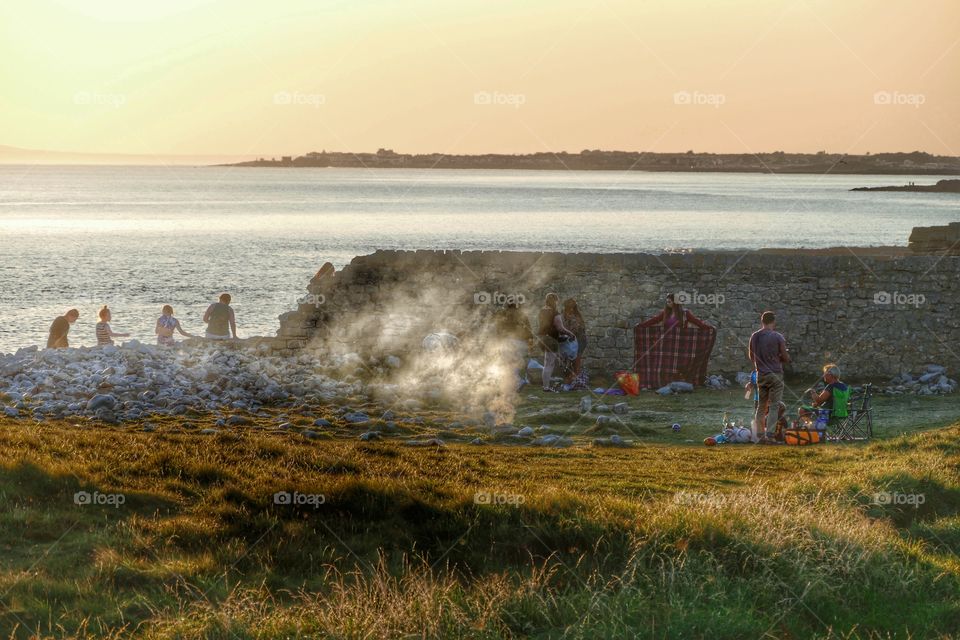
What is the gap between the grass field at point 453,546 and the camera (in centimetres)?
756

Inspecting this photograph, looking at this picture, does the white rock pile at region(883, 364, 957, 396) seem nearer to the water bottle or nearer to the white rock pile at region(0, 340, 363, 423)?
the water bottle

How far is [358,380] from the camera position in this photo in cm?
1919

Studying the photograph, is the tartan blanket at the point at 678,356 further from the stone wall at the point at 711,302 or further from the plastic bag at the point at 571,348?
the plastic bag at the point at 571,348

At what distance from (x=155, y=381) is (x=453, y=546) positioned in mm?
9890

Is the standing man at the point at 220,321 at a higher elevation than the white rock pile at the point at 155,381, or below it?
higher

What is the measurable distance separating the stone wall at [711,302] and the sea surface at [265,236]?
13.5 metres

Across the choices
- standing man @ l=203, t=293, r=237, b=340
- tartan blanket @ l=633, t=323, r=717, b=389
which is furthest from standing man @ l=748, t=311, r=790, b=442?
standing man @ l=203, t=293, r=237, b=340

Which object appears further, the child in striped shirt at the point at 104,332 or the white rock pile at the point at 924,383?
the child in striped shirt at the point at 104,332

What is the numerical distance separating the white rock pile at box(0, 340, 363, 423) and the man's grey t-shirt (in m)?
7.04

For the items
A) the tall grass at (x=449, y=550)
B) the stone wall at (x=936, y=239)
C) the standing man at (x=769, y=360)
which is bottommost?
the tall grass at (x=449, y=550)

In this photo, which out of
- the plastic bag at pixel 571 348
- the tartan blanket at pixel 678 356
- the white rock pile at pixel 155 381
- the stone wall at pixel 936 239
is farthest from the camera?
the stone wall at pixel 936 239

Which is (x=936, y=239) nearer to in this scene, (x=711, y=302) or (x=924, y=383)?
(x=924, y=383)

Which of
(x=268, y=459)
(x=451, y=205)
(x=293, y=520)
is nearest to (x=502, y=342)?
(x=268, y=459)

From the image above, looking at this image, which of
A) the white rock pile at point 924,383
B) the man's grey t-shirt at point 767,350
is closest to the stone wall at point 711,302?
the white rock pile at point 924,383
